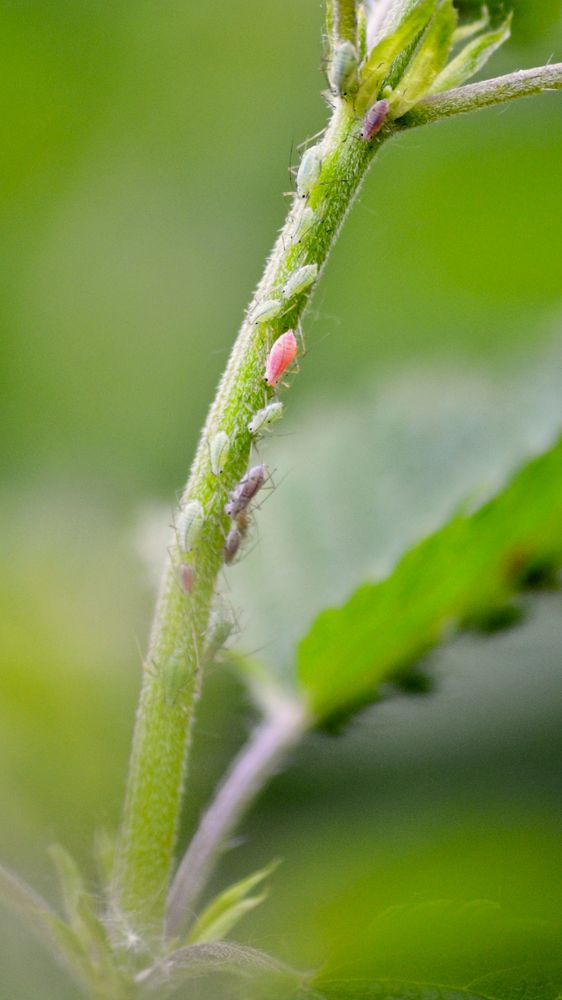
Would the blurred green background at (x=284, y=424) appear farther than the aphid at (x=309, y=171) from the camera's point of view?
Yes

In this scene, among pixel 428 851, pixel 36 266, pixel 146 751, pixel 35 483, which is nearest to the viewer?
pixel 146 751

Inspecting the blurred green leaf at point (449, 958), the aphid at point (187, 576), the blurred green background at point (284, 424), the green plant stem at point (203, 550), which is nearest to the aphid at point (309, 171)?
the green plant stem at point (203, 550)

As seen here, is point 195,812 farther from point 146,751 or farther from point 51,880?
point 146,751

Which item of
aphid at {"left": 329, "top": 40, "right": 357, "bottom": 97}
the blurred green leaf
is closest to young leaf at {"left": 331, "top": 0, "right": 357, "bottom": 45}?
aphid at {"left": 329, "top": 40, "right": 357, "bottom": 97}

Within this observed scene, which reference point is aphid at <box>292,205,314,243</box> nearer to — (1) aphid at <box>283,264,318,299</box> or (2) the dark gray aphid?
(1) aphid at <box>283,264,318,299</box>

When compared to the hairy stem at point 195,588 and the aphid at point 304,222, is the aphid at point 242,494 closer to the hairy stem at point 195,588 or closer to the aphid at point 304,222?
the hairy stem at point 195,588

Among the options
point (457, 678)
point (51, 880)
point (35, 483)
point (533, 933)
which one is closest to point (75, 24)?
point (35, 483)
